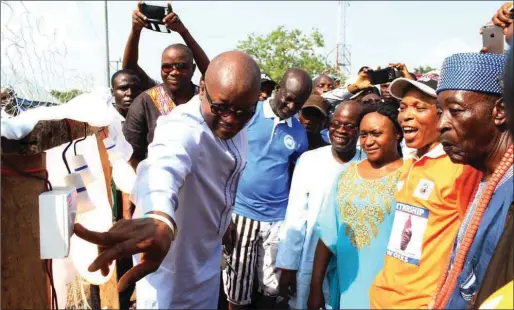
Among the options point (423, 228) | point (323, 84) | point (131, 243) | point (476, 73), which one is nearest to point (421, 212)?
point (423, 228)

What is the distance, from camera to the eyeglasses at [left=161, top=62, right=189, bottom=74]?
382 centimetres

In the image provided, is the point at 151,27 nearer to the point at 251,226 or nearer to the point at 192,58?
the point at 192,58

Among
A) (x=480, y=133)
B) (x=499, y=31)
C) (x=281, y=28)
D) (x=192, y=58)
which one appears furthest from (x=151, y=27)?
(x=281, y=28)

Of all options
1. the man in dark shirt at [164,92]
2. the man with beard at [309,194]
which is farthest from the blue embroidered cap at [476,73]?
the man in dark shirt at [164,92]

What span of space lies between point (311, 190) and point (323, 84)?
9.94 feet

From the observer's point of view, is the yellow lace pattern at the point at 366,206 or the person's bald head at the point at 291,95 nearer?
the yellow lace pattern at the point at 366,206

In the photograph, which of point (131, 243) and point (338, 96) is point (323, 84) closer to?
point (338, 96)

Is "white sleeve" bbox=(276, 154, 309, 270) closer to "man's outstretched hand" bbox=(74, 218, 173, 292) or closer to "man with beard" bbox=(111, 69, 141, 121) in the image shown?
"man with beard" bbox=(111, 69, 141, 121)

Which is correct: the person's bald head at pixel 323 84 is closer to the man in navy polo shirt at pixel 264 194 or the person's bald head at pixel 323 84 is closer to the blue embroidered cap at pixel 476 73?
the man in navy polo shirt at pixel 264 194

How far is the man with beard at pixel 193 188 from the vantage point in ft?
5.03

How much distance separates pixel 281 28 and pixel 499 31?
93.6 feet

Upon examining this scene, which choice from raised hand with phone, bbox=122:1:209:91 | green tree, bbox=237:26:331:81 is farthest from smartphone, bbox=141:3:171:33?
green tree, bbox=237:26:331:81

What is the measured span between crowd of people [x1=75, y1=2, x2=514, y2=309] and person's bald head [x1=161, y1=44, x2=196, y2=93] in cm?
1

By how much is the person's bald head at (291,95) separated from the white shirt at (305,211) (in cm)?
50
